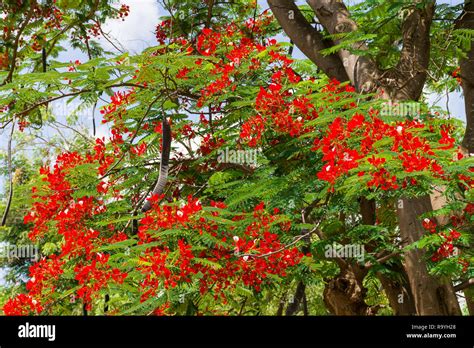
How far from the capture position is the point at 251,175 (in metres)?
6.39

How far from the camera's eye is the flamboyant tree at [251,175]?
5207 millimetres

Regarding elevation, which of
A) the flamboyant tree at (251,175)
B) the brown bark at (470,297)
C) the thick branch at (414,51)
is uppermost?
the thick branch at (414,51)

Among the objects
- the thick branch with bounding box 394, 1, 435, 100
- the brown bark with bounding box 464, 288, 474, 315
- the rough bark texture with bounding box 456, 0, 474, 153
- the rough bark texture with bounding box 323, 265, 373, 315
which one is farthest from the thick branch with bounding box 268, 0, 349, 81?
the brown bark with bounding box 464, 288, 474, 315

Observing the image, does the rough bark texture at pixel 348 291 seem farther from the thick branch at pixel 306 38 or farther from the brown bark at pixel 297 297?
the thick branch at pixel 306 38

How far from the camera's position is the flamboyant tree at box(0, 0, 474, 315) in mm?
5207

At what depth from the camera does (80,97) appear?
6.18 m

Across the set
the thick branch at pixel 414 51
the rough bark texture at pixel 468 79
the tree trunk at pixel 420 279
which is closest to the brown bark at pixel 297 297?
the tree trunk at pixel 420 279

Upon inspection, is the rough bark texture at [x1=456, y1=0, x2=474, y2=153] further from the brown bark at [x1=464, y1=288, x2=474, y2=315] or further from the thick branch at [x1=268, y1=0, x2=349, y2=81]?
the brown bark at [x1=464, y1=288, x2=474, y2=315]

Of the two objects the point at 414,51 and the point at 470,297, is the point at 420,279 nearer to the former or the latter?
the point at 470,297

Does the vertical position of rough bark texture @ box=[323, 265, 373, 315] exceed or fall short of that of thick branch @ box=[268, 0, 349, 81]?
it falls short

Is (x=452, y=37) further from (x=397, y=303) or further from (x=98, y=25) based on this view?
(x=98, y=25)

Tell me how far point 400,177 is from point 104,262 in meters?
2.69
